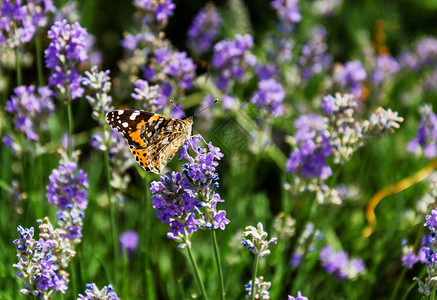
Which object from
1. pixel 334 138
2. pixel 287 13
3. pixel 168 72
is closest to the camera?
pixel 334 138

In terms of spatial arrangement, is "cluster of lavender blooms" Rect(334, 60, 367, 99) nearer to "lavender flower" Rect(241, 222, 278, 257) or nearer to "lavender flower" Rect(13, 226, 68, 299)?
"lavender flower" Rect(241, 222, 278, 257)

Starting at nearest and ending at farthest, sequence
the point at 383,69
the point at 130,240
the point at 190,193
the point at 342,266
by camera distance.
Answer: the point at 190,193 < the point at 342,266 < the point at 130,240 < the point at 383,69

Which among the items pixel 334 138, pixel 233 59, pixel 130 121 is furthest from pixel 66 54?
pixel 334 138

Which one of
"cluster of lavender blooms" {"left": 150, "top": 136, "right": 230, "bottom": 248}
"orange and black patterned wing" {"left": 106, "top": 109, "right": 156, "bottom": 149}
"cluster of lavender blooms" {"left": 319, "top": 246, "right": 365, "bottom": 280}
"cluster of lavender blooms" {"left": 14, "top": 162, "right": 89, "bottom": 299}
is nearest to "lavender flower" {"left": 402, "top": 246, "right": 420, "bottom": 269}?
"cluster of lavender blooms" {"left": 319, "top": 246, "right": 365, "bottom": 280}

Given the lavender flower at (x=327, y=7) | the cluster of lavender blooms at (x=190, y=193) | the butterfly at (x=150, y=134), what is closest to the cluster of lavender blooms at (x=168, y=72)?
the butterfly at (x=150, y=134)

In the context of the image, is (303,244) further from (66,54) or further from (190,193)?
(66,54)

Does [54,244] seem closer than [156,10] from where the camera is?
Yes

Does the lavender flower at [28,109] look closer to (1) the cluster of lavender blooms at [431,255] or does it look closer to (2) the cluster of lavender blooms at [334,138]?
(2) the cluster of lavender blooms at [334,138]

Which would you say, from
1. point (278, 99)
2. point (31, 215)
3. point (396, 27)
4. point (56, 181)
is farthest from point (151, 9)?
point (396, 27)
